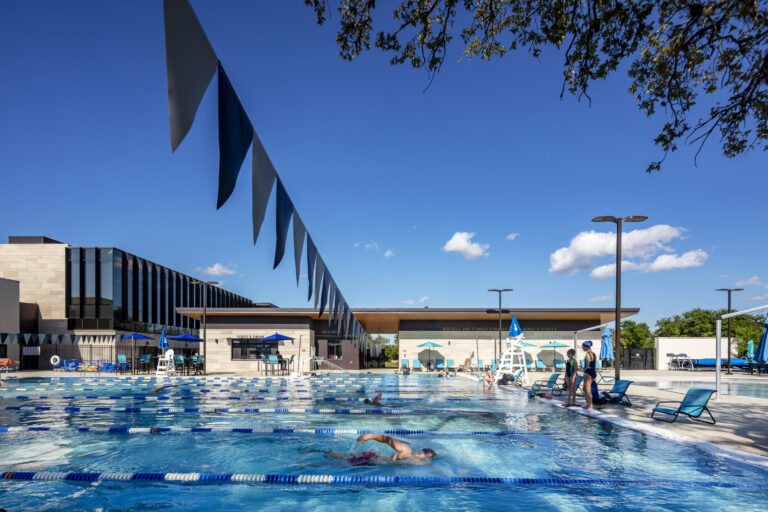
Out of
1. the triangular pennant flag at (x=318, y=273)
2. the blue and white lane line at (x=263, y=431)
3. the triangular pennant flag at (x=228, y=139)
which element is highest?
the triangular pennant flag at (x=228, y=139)

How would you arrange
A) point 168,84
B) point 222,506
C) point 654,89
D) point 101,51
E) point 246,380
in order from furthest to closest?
point 246,380 < point 654,89 < point 101,51 < point 222,506 < point 168,84

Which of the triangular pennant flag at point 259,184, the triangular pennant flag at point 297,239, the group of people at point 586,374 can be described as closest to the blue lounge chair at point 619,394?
the group of people at point 586,374

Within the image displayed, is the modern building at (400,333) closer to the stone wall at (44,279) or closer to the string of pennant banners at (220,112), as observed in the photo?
the stone wall at (44,279)

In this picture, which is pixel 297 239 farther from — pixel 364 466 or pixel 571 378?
pixel 571 378

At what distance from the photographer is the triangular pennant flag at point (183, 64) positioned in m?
2.79

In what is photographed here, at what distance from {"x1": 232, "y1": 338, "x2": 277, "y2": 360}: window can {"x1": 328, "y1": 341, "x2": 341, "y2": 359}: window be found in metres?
4.18

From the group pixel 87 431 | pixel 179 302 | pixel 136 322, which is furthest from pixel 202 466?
pixel 179 302

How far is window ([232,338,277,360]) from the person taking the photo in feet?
112

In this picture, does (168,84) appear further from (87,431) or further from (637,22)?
(87,431)

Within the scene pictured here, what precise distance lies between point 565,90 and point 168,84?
24.2 feet

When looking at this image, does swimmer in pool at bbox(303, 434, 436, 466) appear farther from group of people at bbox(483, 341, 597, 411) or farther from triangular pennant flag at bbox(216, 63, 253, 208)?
group of people at bbox(483, 341, 597, 411)

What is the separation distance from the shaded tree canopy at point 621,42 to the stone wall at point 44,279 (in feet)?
140

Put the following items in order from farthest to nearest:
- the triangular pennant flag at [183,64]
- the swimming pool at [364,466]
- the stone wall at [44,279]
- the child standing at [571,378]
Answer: the stone wall at [44,279], the child standing at [571,378], the swimming pool at [364,466], the triangular pennant flag at [183,64]

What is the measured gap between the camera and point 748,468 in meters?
5.90
